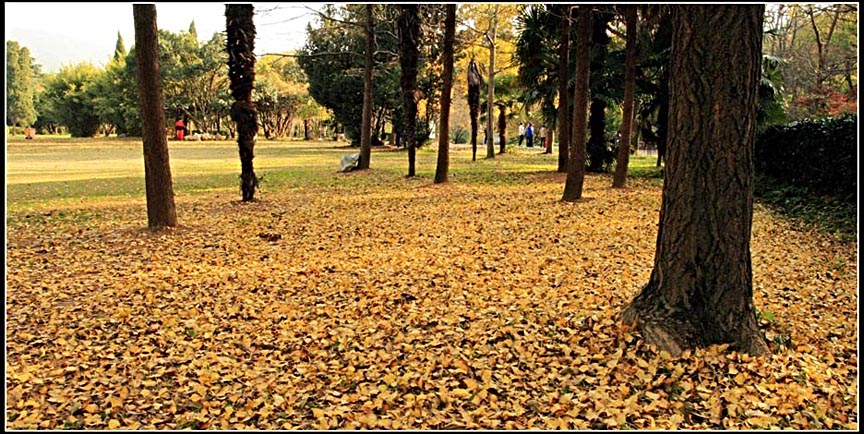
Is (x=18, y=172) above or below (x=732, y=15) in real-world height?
below

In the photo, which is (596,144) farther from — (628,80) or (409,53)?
(409,53)

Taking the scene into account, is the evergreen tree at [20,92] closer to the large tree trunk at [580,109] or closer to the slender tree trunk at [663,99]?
the slender tree trunk at [663,99]

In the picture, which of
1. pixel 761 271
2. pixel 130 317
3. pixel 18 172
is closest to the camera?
pixel 130 317

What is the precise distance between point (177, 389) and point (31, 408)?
0.65 meters

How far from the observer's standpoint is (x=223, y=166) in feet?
61.7

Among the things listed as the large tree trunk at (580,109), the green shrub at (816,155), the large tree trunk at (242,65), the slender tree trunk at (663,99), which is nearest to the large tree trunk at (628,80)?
the large tree trunk at (580,109)

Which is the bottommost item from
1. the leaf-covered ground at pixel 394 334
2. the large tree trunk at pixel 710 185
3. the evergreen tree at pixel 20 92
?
the leaf-covered ground at pixel 394 334

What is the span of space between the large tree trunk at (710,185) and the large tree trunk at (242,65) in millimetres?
7001

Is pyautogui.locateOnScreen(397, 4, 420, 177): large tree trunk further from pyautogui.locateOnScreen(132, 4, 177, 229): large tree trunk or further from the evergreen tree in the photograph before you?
the evergreen tree

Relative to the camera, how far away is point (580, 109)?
31.1ft

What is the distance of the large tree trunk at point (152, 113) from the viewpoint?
6738mm

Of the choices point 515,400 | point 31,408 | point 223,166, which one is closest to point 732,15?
point 515,400

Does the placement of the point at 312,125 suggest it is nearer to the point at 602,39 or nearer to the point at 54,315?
the point at 602,39

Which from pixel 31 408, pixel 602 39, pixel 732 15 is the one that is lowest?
pixel 31 408
